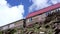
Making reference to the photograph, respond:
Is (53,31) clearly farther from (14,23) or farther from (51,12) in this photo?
(14,23)

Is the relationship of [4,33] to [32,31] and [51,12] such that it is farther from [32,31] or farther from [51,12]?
[51,12]

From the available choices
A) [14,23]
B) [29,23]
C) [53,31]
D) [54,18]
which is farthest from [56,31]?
[14,23]

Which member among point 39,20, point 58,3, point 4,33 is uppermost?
point 58,3

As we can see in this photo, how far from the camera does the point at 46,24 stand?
2.56 metres

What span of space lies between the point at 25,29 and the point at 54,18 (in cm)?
37

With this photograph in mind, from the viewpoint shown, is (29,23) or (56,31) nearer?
(56,31)

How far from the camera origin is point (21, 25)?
2637mm

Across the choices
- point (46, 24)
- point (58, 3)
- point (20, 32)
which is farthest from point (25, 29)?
point (58, 3)

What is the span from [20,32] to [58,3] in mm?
561

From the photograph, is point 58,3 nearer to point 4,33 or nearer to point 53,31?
point 53,31

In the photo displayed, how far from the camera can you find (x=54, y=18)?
257 cm

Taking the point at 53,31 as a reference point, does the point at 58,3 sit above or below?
above

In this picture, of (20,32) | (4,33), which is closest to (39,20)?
(20,32)

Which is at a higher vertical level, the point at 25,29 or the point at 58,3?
the point at 58,3
